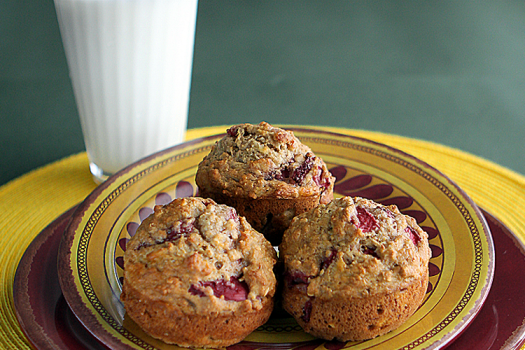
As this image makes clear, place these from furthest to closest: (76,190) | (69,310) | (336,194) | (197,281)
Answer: (76,190) < (336,194) < (69,310) < (197,281)

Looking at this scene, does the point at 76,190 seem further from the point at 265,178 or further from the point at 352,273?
the point at 352,273

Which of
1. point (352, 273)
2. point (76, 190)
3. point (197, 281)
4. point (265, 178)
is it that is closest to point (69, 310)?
point (197, 281)

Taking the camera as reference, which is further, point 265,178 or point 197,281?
Answer: point 265,178

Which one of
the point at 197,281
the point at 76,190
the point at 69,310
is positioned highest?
the point at 197,281

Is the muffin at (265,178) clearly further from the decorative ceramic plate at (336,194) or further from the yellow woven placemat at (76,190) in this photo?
the yellow woven placemat at (76,190)

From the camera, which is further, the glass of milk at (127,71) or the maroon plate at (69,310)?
the glass of milk at (127,71)

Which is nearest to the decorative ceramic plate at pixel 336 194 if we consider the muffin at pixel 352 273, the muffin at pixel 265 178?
the muffin at pixel 352 273
